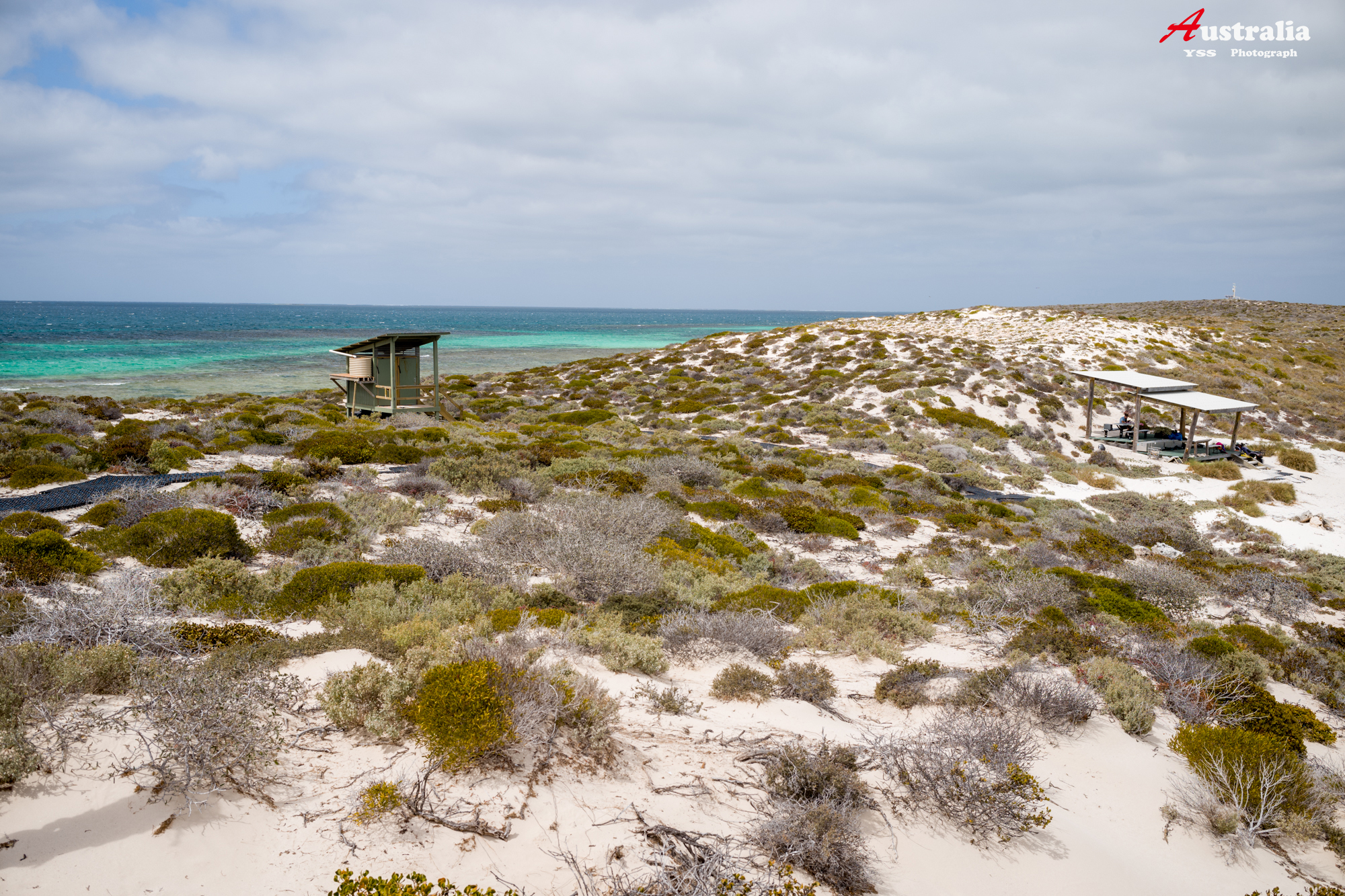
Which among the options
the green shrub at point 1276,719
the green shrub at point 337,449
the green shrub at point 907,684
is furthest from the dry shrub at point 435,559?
the green shrub at point 1276,719

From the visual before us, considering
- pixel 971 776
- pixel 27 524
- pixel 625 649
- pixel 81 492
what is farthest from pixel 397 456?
pixel 971 776

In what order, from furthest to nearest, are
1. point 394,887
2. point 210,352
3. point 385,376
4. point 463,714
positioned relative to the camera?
point 210,352 → point 385,376 → point 463,714 → point 394,887

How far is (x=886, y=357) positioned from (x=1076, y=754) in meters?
29.3

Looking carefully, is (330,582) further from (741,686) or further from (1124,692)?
(1124,692)

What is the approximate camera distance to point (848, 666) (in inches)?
261

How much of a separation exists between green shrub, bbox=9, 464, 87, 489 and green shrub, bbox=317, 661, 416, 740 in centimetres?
1009

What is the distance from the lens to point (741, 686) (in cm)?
572

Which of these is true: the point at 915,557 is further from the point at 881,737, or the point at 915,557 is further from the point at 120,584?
the point at 120,584

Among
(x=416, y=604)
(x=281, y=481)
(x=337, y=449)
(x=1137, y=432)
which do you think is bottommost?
(x=416, y=604)

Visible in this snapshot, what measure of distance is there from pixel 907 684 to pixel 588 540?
13.8 feet

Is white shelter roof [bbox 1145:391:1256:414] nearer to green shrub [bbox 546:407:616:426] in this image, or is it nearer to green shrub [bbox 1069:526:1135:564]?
green shrub [bbox 1069:526:1135:564]


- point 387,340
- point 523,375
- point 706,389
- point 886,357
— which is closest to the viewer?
point 387,340

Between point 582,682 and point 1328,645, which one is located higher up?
point 582,682

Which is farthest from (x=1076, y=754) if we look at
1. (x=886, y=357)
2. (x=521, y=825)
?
(x=886, y=357)
